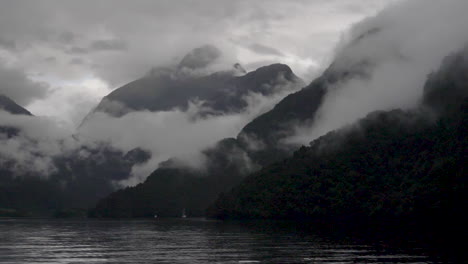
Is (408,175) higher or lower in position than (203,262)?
higher

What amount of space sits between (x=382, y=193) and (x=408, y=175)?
10741 mm

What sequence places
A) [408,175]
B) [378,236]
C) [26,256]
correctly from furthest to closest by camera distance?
1. [408,175]
2. [378,236]
3. [26,256]

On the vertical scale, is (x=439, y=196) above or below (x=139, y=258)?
above

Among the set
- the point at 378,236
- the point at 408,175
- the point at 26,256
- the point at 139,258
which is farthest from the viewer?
the point at 408,175

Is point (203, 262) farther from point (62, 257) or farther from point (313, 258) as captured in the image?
point (62, 257)

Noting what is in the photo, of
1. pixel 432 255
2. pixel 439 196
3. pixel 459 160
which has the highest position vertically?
pixel 459 160

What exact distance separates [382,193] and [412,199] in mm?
32672

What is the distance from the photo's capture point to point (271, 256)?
81375mm

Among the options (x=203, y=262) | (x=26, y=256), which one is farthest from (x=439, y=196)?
(x=26, y=256)

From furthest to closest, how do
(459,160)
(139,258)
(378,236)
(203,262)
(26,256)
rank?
(459,160) < (378,236) < (26,256) < (139,258) < (203,262)

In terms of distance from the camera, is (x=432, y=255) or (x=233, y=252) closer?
(x=432, y=255)

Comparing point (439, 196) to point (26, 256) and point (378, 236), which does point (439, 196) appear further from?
point (26, 256)

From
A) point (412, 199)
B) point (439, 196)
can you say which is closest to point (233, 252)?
point (439, 196)

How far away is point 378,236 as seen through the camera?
115 m
